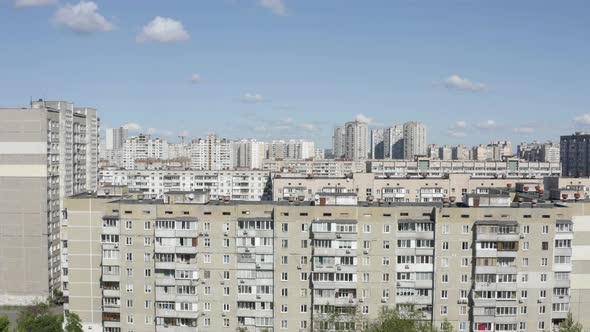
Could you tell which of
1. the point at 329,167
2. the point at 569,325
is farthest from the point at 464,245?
the point at 329,167

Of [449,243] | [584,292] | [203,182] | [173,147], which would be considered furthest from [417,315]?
[173,147]

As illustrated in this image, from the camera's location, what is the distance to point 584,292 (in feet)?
106

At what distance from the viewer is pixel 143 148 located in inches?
5999

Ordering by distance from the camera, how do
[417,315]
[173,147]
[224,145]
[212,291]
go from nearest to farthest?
[417,315]
[212,291]
[224,145]
[173,147]

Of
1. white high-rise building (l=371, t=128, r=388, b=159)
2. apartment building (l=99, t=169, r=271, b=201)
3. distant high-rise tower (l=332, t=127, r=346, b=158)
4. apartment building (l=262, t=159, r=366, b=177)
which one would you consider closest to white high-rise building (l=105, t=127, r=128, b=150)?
distant high-rise tower (l=332, t=127, r=346, b=158)

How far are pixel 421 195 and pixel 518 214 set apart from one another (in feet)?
106

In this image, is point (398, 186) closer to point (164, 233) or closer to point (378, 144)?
point (164, 233)

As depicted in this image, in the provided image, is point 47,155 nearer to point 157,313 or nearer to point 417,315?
point 157,313

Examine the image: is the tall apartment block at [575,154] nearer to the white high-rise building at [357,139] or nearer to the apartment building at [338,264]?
the white high-rise building at [357,139]

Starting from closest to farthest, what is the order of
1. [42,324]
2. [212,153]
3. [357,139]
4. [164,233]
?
[164,233]
[42,324]
[212,153]
[357,139]

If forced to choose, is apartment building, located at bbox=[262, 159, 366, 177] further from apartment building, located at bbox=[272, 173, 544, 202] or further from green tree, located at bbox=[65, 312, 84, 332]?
green tree, located at bbox=[65, 312, 84, 332]

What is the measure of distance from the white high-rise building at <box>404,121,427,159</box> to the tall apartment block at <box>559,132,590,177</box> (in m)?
43.4

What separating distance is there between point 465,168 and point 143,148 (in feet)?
308

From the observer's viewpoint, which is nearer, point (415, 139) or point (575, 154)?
point (575, 154)
